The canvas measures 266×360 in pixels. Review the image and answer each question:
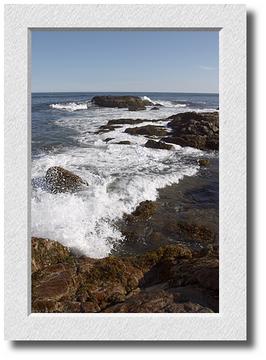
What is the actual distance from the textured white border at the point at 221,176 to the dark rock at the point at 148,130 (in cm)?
188

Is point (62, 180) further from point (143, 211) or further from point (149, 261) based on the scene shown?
point (149, 261)

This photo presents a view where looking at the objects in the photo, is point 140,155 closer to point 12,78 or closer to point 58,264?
point 58,264

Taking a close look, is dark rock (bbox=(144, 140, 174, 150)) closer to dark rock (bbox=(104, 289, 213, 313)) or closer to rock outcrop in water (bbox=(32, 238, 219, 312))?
rock outcrop in water (bbox=(32, 238, 219, 312))

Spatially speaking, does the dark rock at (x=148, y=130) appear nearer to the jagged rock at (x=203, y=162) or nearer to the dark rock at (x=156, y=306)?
the jagged rock at (x=203, y=162)

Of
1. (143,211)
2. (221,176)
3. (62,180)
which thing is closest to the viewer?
(221,176)

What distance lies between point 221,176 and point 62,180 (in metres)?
2.13

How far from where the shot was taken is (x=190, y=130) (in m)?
6.12

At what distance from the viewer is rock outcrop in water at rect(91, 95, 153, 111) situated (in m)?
4.66

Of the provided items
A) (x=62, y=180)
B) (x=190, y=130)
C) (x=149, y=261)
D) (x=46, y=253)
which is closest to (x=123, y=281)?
(x=149, y=261)

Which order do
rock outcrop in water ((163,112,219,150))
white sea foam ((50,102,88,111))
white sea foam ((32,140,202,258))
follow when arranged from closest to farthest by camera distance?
1. white sea foam ((32,140,202,258))
2. white sea foam ((50,102,88,111))
3. rock outcrop in water ((163,112,219,150))

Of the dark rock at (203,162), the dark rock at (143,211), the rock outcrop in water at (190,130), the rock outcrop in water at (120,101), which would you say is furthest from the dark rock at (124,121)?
the dark rock at (143,211)

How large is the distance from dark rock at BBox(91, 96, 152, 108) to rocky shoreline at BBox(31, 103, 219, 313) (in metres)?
0.04

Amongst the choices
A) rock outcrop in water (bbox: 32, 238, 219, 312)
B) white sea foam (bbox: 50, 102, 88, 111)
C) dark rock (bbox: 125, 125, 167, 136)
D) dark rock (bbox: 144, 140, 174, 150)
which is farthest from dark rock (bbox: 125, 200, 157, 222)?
white sea foam (bbox: 50, 102, 88, 111)
